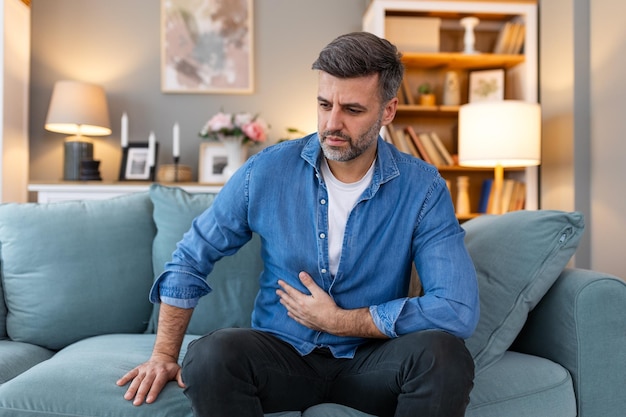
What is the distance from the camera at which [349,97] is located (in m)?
1.47

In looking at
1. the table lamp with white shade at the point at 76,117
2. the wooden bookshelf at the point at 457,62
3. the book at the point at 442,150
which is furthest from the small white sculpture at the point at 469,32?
the table lamp with white shade at the point at 76,117

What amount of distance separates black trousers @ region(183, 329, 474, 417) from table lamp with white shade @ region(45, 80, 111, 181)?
253 centimetres

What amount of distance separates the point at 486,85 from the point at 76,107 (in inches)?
94.3

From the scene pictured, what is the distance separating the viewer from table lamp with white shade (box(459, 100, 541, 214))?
3123 mm

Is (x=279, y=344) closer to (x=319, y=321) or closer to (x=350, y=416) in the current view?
(x=319, y=321)

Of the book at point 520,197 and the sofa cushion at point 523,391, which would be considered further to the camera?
the book at point 520,197

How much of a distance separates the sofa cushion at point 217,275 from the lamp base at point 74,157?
1.84 m

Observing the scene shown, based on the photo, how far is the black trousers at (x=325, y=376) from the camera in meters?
1.19

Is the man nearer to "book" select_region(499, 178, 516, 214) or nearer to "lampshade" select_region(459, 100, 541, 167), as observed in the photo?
"lampshade" select_region(459, 100, 541, 167)

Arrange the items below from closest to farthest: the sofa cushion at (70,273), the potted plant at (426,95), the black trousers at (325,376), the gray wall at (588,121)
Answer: the black trousers at (325,376) → the sofa cushion at (70,273) → the gray wall at (588,121) → the potted plant at (426,95)

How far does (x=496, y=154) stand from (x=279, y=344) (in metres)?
2.06

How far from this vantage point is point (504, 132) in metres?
3.12

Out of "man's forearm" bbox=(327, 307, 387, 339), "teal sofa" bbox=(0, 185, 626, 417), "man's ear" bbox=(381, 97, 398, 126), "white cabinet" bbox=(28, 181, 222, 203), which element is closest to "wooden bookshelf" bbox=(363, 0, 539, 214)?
"white cabinet" bbox=(28, 181, 222, 203)

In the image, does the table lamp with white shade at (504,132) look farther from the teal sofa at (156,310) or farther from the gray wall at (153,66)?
the teal sofa at (156,310)
